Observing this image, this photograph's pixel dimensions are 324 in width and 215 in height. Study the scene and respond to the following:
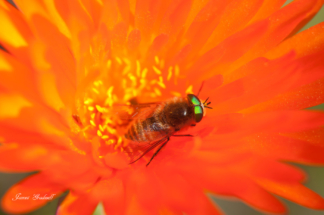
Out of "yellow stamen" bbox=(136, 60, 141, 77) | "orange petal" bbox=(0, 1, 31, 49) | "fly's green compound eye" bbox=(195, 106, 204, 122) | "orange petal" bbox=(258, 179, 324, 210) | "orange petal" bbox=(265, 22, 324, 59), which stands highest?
"orange petal" bbox=(0, 1, 31, 49)

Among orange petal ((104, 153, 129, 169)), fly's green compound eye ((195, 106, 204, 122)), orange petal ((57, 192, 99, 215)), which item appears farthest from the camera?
fly's green compound eye ((195, 106, 204, 122))

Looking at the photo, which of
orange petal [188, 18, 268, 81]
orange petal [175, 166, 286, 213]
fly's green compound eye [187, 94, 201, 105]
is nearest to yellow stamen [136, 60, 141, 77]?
orange petal [188, 18, 268, 81]


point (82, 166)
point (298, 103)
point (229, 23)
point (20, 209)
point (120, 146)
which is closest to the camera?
point (20, 209)

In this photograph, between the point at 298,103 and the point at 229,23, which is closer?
the point at 298,103

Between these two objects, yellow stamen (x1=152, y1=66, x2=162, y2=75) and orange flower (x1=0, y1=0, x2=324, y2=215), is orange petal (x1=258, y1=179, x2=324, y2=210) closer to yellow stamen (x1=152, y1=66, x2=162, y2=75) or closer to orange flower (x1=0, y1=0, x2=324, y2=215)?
orange flower (x1=0, y1=0, x2=324, y2=215)

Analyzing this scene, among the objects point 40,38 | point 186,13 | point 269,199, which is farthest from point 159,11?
point 269,199

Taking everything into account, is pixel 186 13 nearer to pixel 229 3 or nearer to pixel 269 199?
pixel 229 3
